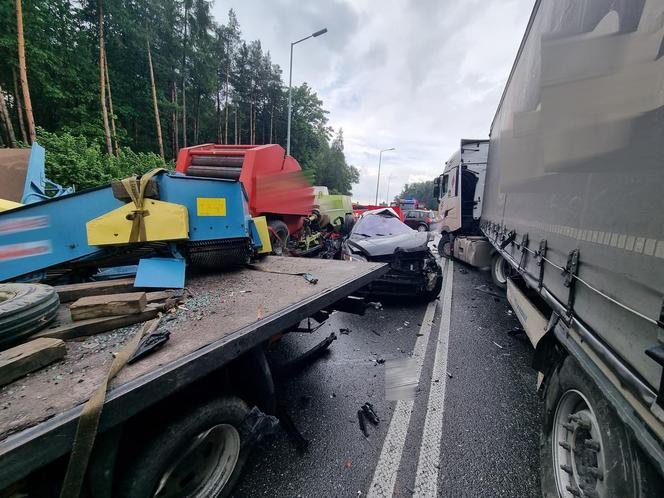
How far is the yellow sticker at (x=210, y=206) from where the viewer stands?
238 centimetres

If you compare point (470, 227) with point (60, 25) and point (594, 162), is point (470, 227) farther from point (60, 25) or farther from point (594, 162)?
point (60, 25)

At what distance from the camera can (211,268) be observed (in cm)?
275

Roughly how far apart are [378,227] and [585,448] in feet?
16.2

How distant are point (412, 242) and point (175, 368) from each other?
468 centimetres

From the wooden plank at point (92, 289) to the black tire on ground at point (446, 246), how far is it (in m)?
9.64

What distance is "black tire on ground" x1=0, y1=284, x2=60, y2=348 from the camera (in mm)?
1246

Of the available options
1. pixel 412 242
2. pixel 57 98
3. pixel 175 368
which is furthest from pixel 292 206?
pixel 57 98

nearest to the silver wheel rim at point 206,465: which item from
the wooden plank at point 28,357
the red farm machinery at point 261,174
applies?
the wooden plank at point 28,357

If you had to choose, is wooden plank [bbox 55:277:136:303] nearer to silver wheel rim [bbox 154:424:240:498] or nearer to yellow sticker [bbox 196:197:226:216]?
yellow sticker [bbox 196:197:226:216]

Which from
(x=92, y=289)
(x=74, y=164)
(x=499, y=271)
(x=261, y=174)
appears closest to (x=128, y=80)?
(x=74, y=164)

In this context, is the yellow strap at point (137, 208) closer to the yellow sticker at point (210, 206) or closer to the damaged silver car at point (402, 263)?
the yellow sticker at point (210, 206)

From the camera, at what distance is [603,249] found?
1.41 m

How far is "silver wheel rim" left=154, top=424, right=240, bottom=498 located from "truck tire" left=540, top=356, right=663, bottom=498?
1870 millimetres

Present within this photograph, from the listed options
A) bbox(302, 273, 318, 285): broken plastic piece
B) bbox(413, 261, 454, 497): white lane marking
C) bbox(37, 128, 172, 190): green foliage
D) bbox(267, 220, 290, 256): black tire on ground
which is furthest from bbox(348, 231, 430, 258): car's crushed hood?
bbox(37, 128, 172, 190): green foliage
